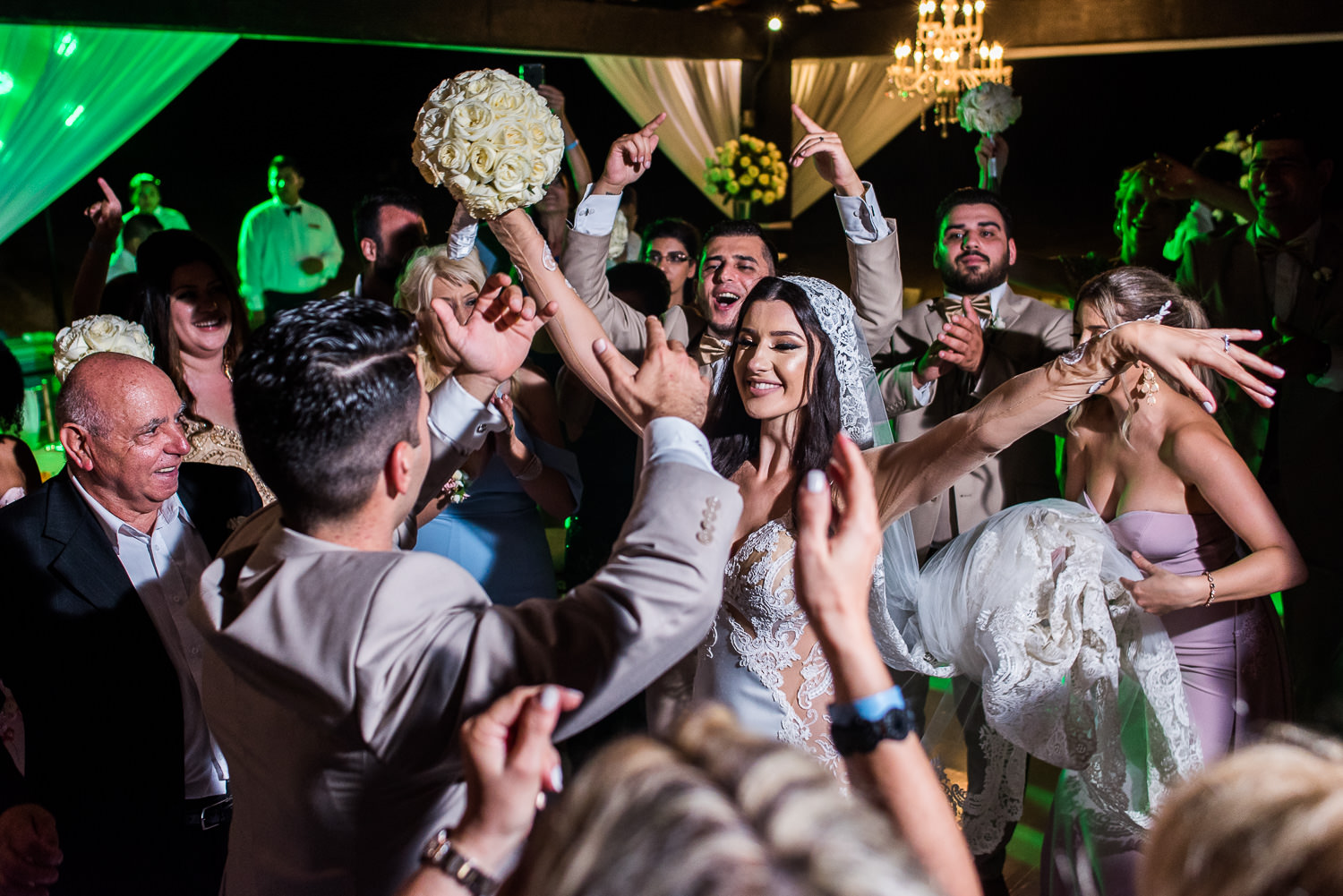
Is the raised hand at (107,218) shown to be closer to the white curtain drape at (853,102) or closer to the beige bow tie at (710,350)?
the beige bow tie at (710,350)

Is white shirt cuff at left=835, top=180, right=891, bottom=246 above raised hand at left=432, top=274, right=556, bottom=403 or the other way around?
above

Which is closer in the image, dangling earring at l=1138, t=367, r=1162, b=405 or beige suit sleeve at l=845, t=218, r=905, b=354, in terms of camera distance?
dangling earring at l=1138, t=367, r=1162, b=405

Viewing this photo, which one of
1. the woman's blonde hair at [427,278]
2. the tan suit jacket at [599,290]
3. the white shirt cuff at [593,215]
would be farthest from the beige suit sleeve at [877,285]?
the woman's blonde hair at [427,278]

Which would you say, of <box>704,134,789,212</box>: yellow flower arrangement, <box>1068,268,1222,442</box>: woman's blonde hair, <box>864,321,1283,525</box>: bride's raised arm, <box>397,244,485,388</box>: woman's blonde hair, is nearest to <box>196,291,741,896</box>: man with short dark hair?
<box>864,321,1283,525</box>: bride's raised arm

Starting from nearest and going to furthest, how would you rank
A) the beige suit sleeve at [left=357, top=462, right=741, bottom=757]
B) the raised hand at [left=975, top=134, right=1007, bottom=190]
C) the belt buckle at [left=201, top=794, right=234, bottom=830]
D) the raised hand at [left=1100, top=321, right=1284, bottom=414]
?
the beige suit sleeve at [left=357, top=462, right=741, bottom=757], the raised hand at [left=1100, top=321, right=1284, bottom=414], the belt buckle at [left=201, top=794, right=234, bottom=830], the raised hand at [left=975, top=134, right=1007, bottom=190]

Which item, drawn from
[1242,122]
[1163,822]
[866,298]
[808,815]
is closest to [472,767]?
[808,815]

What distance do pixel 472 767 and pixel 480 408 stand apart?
2.81ft

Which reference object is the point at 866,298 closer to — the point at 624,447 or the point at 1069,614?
the point at 624,447

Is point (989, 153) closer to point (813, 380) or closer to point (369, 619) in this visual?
point (813, 380)

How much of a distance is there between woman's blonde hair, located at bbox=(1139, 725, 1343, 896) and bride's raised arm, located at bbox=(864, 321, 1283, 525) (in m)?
0.85

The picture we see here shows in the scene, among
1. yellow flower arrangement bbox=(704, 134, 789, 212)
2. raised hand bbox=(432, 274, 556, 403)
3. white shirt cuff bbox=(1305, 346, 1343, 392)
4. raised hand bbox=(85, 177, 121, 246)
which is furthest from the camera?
yellow flower arrangement bbox=(704, 134, 789, 212)

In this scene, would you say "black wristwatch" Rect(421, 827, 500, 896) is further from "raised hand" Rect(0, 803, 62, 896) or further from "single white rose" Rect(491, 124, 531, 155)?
"single white rose" Rect(491, 124, 531, 155)

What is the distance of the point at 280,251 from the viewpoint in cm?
766

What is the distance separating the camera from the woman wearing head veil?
2096 millimetres
